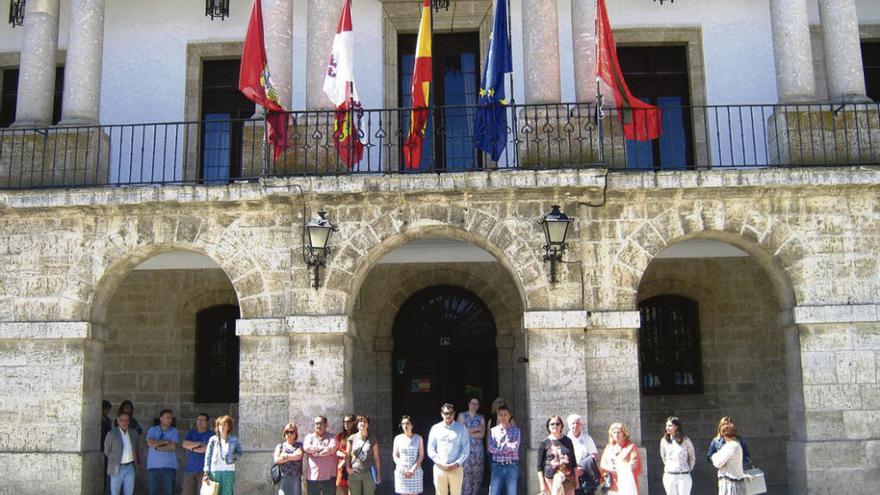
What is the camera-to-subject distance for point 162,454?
11000 millimetres

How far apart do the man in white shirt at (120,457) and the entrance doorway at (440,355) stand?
4.07 meters

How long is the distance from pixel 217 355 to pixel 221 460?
4.74m

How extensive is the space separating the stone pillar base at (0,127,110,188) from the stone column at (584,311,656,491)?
6.62 m

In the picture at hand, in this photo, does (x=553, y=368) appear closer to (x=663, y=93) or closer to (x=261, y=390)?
(x=261, y=390)

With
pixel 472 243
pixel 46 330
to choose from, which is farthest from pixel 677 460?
pixel 46 330

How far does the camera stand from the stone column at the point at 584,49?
1120 cm

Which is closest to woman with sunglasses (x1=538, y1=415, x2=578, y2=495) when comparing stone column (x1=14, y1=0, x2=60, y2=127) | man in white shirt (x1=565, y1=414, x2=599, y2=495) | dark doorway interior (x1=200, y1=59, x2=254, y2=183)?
man in white shirt (x1=565, y1=414, x2=599, y2=495)

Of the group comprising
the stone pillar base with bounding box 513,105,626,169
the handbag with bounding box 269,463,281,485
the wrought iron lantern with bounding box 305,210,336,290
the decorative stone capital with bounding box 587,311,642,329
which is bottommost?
the handbag with bounding box 269,463,281,485

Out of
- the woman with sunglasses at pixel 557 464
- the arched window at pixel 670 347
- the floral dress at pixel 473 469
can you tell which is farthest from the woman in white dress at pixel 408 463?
the arched window at pixel 670 347

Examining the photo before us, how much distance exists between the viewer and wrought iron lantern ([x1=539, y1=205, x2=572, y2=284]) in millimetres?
10125

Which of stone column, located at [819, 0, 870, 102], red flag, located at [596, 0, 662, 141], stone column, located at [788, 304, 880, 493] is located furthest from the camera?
stone column, located at [819, 0, 870, 102]

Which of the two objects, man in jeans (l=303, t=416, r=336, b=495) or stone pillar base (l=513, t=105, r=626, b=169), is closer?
man in jeans (l=303, t=416, r=336, b=495)

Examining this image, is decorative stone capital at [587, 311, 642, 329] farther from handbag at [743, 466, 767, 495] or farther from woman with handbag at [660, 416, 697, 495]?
handbag at [743, 466, 767, 495]

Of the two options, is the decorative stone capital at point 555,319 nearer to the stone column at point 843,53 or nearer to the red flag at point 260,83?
the red flag at point 260,83
